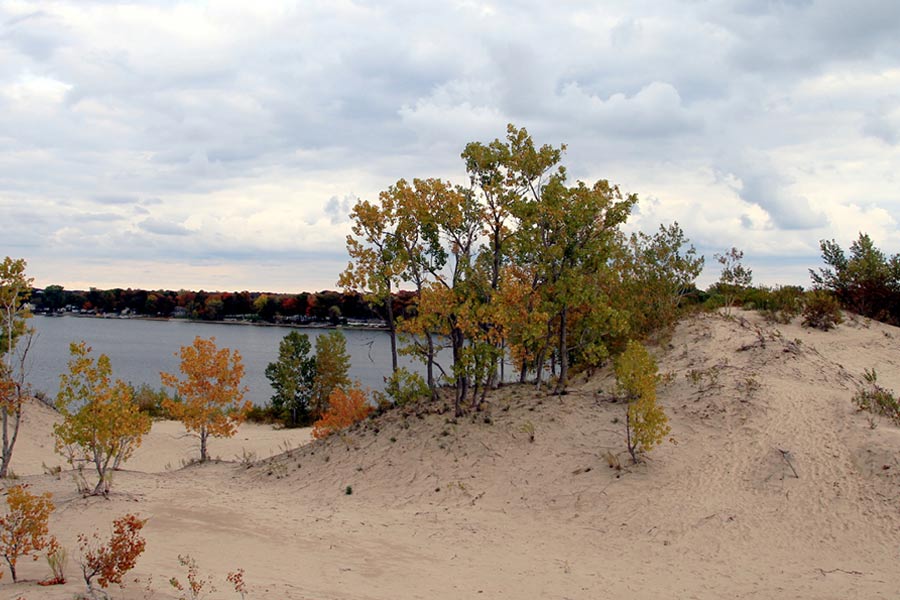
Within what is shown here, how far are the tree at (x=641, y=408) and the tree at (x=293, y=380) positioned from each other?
3226 centimetres

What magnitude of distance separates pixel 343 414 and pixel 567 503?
874 centimetres

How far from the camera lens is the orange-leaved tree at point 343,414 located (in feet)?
62.0

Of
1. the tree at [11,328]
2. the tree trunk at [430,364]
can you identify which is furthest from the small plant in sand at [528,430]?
the tree at [11,328]

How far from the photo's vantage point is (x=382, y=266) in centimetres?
1738

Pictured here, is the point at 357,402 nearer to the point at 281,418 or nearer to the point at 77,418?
the point at 77,418

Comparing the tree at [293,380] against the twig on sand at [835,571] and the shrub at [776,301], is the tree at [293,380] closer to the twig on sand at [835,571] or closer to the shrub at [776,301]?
the shrub at [776,301]

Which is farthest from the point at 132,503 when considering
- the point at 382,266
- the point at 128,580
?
the point at 382,266

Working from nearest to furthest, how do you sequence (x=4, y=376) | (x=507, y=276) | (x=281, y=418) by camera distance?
(x=4, y=376) < (x=507, y=276) < (x=281, y=418)

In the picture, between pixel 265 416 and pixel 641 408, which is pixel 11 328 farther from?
pixel 265 416

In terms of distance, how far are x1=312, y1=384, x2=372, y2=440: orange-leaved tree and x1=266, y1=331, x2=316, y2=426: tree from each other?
23.6 meters

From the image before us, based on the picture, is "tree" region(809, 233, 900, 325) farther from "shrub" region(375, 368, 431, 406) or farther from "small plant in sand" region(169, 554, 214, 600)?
"small plant in sand" region(169, 554, 214, 600)

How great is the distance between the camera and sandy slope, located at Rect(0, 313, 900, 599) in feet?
30.0

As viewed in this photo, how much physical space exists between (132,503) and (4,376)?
6.65 m

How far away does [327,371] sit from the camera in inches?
1767
